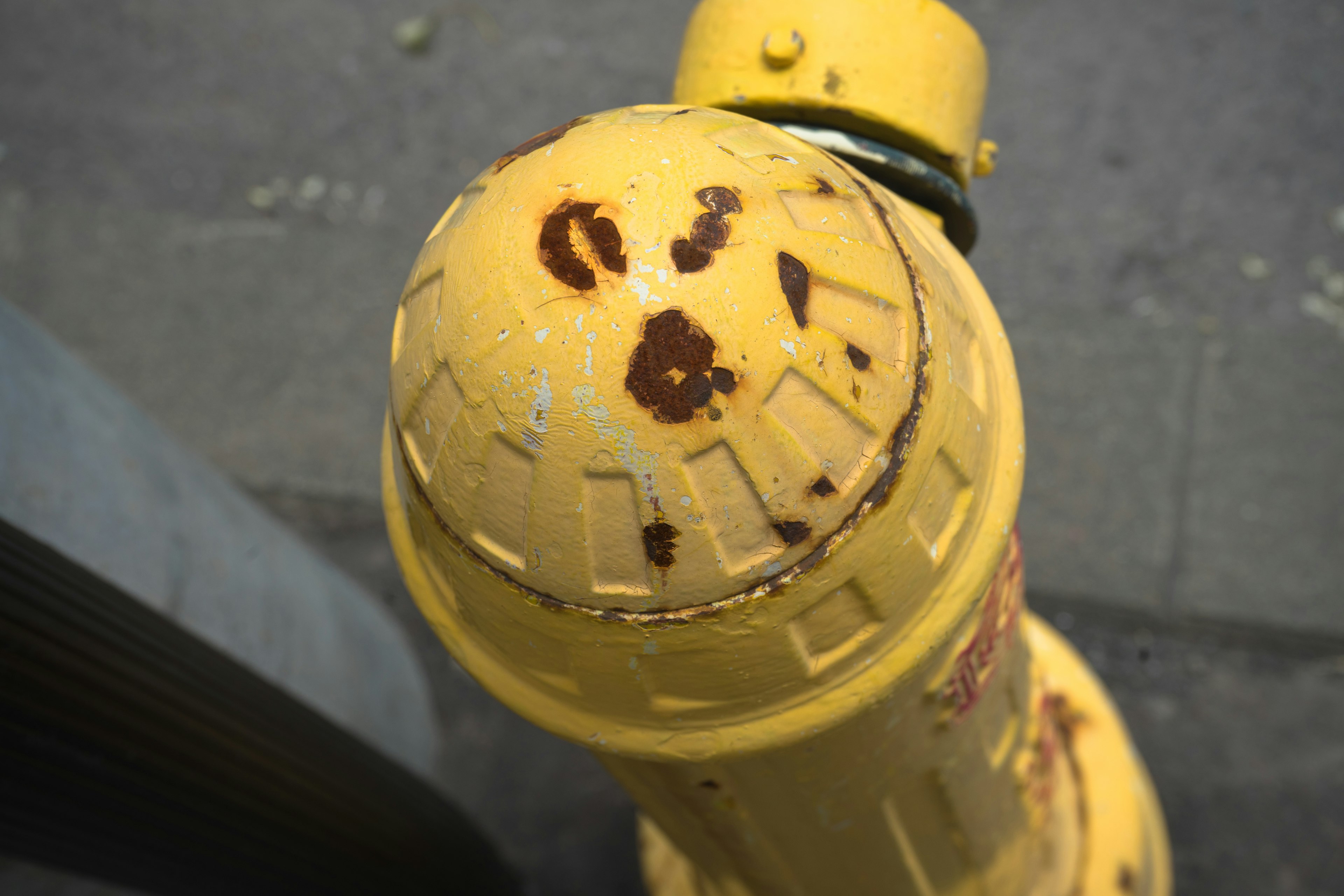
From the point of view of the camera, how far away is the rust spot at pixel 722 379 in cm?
59

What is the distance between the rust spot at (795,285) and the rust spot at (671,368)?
0.06 metres

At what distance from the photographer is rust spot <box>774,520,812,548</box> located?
62cm

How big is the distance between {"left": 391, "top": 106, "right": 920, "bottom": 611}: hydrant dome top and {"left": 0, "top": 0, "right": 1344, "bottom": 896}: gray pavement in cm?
163

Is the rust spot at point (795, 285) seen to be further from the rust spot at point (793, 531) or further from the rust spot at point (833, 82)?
the rust spot at point (833, 82)

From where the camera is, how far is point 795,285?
1.98ft

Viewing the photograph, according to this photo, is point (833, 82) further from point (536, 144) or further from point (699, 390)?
point (699, 390)

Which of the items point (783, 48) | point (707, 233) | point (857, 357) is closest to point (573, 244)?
point (707, 233)

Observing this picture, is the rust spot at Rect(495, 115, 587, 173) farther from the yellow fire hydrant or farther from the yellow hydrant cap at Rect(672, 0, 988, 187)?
the yellow hydrant cap at Rect(672, 0, 988, 187)

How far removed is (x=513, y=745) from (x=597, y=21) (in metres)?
1.98

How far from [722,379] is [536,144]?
24 cm

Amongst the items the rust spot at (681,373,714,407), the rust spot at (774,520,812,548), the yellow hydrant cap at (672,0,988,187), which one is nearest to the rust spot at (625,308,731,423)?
the rust spot at (681,373,714,407)

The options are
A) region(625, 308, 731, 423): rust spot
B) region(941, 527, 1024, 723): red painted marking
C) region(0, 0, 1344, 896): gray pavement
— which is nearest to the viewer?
region(625, 308, 731, 423): rust spot

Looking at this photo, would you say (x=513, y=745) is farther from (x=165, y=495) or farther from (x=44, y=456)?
(x=44, y=456)

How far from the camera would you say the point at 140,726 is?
1079 millimetres
